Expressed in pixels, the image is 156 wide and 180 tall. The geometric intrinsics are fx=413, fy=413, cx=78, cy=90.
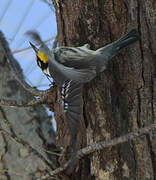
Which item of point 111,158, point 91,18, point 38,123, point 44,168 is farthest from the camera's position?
point 38,123

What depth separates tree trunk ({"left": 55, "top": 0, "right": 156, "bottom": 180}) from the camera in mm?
1047

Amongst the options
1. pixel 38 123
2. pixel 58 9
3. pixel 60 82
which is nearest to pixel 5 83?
pixel 38 123

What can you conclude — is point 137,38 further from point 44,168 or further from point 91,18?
point 44,168

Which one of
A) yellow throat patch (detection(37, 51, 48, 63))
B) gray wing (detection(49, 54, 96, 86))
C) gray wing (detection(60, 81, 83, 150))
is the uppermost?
yellow throat patch (detection(37, 51, 48, 63))

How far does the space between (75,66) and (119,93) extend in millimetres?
137

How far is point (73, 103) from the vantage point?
3.41ft

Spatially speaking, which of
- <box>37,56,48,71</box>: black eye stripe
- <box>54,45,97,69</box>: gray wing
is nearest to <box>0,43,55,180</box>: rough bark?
<box>37,56,48,71</box>: black eye stripe

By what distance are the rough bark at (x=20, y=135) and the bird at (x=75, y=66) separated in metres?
0.51

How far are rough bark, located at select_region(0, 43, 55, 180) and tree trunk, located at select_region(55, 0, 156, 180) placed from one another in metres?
0.50

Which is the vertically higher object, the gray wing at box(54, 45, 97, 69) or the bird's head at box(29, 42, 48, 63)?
the bird's head at box(29, 42, 48, 63)

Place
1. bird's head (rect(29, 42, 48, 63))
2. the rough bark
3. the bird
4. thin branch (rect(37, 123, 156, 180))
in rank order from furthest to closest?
1. the rough bark
2. bird's head (rect(29, 42, 48, 63))
3. the bird
4. thin branch (rect(37, 123, 156, 180))

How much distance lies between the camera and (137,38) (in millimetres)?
1101

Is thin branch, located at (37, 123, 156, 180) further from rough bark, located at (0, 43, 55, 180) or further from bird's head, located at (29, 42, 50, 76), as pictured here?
rough bark, located at (0, 43, 55, 180)

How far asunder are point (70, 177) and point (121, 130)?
7.6 inches
